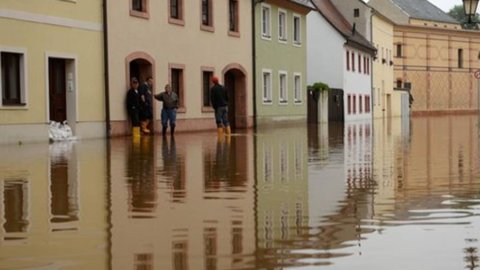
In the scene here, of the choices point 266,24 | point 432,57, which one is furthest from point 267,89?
point 432,57

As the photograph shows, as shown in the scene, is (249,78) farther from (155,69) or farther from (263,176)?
(263,176)

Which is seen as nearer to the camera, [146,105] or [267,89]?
[146,105]

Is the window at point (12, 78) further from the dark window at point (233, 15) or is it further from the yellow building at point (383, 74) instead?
the yellow building at point (383, 74)

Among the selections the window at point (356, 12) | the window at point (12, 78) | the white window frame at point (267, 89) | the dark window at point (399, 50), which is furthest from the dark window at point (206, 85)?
the dark window at point (399, 50)

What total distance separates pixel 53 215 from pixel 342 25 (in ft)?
182

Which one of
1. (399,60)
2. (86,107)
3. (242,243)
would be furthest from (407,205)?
(399,60)

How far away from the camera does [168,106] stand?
93.0 feet

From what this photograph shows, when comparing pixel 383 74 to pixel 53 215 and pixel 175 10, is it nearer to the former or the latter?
pixel 175 10

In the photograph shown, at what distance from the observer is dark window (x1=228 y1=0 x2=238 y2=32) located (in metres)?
37.2

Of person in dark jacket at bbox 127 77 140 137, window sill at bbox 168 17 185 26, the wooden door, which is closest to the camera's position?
the wooden door

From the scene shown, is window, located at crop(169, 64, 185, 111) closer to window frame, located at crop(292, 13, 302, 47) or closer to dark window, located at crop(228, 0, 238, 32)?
dark window, located at crop(228, 0, 238, 32)

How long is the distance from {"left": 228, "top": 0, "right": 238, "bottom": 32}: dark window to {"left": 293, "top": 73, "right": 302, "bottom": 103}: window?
888 centimetres

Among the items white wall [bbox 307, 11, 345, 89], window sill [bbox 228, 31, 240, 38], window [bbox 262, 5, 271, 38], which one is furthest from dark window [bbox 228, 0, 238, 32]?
white wall [bbox 307, 11, 345, 89]

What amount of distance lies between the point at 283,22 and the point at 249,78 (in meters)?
6.33
